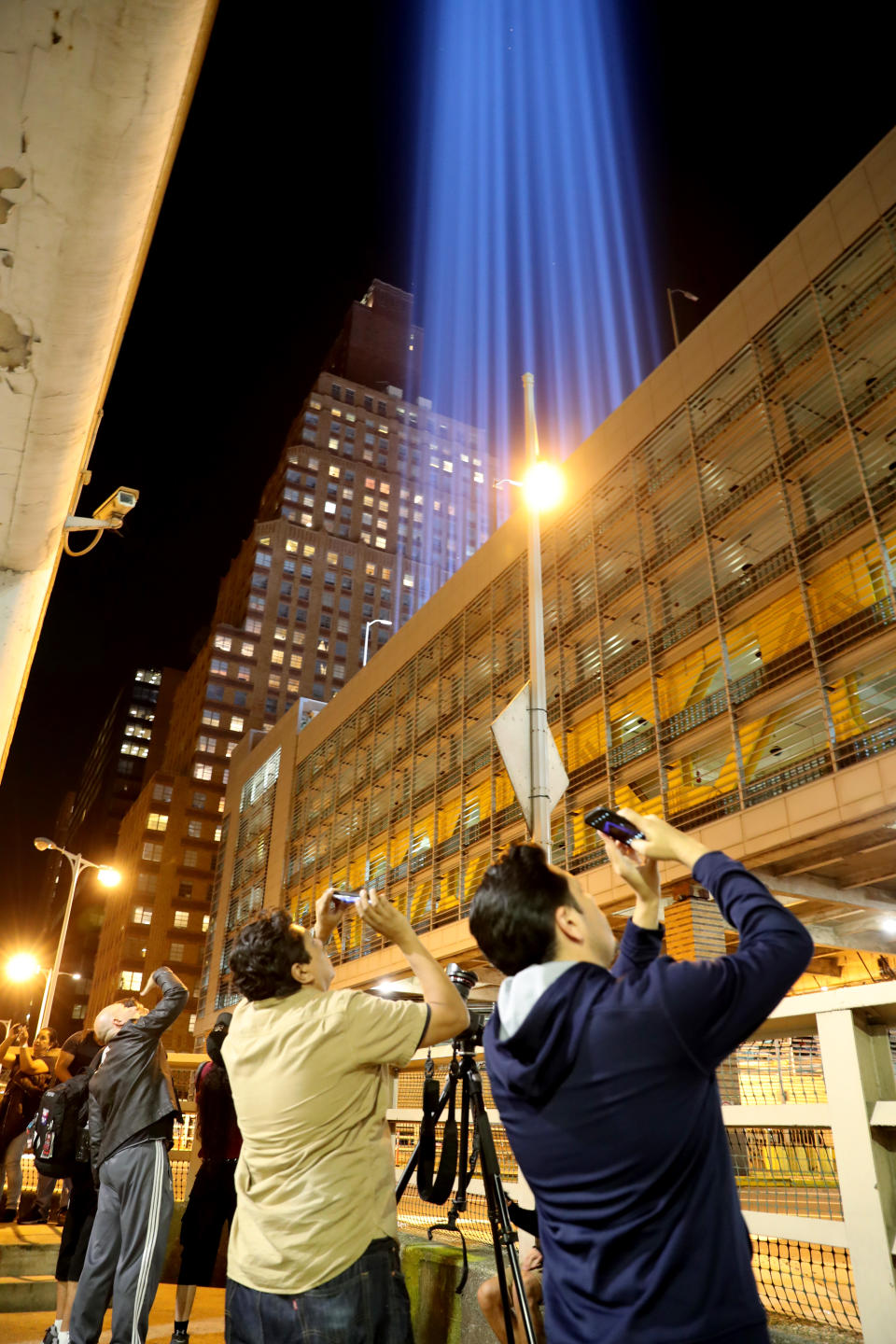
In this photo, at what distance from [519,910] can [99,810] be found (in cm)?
13804

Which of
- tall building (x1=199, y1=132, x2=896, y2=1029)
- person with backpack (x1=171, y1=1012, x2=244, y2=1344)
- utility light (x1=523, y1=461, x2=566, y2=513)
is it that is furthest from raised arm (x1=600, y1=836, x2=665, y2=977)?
tall building (x1=199, y1=132, x2=896, y2=1029)

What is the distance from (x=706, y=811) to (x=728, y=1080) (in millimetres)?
5856

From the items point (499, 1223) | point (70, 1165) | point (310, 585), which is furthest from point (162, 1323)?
point (310, 585)

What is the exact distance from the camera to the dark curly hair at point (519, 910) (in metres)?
2.06

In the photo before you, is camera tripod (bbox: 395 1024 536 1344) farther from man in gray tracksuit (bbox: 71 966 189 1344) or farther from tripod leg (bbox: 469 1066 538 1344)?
man in gray tracksuit (bbox: 71 966 189 1344)

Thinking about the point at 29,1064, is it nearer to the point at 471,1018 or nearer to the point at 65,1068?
the point at 65,1068

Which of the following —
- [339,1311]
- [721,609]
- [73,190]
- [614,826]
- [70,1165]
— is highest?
[721,609]

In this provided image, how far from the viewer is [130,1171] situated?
4.66m

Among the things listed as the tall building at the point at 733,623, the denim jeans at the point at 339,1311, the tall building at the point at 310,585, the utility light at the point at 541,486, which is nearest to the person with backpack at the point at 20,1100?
the denim jeans at the point at 339,1311

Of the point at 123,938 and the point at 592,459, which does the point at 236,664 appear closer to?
the point at 123,938

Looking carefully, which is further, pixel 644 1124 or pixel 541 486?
pixel 541 486

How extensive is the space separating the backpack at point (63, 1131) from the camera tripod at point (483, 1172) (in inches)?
141

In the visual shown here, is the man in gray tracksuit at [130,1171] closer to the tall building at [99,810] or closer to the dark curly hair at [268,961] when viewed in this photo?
the dark curly hair at [268,961]

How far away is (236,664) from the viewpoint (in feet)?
289
